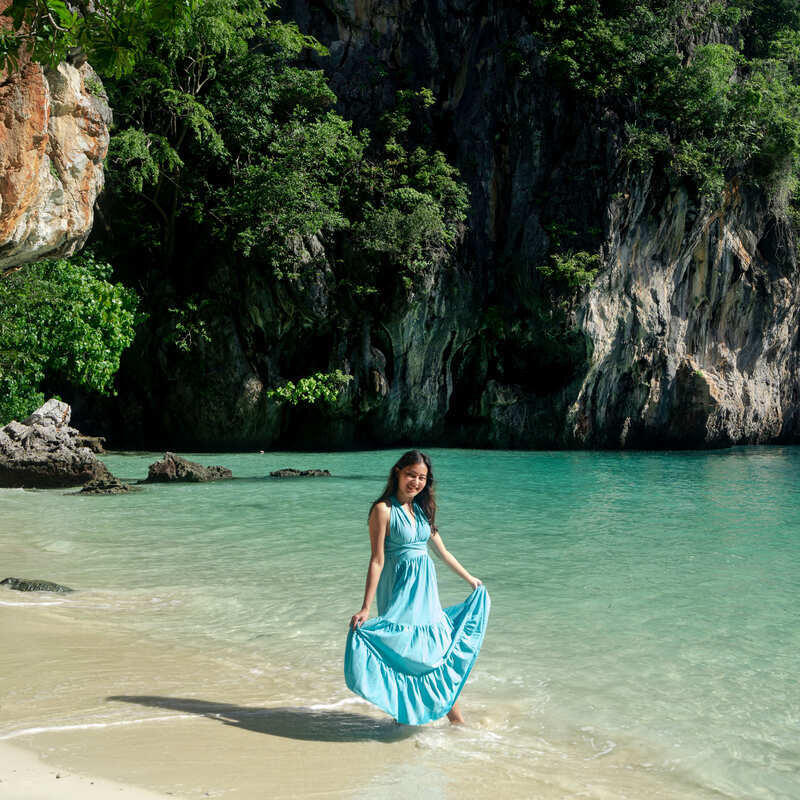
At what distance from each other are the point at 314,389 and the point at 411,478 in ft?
68.3

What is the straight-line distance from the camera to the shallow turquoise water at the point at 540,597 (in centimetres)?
416

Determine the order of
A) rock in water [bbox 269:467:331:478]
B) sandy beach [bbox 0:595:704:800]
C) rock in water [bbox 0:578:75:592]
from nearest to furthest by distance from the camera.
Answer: sandy beach [bbox 0:595:704:800] → rock in water [bbox 0:578:75:592] → rock in water [bbox 269:467:331:478]

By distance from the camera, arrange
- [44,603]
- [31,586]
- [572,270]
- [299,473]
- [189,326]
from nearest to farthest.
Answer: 1. [44,603]
2. [31,586]
3. [299,473]
4. [189,326]
5. [572,270]

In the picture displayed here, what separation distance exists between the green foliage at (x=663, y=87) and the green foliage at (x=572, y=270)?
350cm

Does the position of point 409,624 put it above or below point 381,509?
below

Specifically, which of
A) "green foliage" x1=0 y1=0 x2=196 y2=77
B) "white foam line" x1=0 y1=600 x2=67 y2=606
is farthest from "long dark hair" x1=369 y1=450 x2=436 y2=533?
"white foam line" x1=0 y1=600 x2=67 y2=606

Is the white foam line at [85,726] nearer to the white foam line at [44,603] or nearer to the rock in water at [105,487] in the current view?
the white foam line at [44,603]

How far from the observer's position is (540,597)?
6965 millimetres

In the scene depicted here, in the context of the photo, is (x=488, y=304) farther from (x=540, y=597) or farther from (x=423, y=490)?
(x=423, y=490)

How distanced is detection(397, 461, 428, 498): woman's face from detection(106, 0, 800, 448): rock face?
20.8 m

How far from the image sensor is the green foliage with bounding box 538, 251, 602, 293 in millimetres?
25297

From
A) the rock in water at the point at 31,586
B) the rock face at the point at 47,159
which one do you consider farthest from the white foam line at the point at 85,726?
the rock face at the point at 47,159

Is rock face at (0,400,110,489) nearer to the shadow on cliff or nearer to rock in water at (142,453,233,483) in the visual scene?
rock in water at (142,453,233,483)

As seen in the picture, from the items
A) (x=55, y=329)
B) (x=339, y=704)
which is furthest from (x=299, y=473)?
(x=339, y=704)
